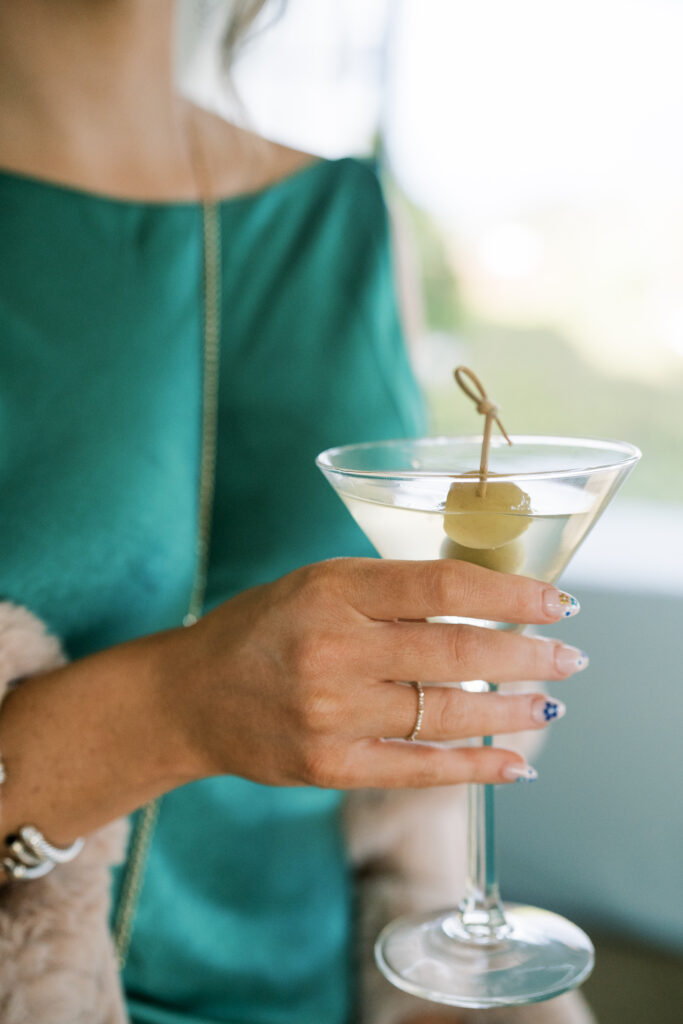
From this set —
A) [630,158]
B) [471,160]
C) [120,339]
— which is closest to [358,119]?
[471,160]

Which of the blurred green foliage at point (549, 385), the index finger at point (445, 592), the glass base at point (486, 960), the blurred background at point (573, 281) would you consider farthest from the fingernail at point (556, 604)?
the blurred green foliage at point (549, 385)

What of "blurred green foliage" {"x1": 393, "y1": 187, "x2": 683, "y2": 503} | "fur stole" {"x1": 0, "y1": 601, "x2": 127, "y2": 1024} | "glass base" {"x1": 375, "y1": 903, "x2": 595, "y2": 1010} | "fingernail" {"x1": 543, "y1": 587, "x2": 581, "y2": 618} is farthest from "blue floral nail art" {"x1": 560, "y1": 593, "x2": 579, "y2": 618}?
"blurred green foliage" {"x1": 393, "y1": 187, "x2": 683, "y2": 503}

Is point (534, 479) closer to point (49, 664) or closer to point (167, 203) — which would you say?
point (49, 664)

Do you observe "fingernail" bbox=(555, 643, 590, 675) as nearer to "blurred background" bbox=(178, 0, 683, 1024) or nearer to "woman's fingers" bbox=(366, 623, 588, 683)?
"woman's fingers" bbox=(366, 623, 588, 683)

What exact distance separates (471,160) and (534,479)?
5.19 ft

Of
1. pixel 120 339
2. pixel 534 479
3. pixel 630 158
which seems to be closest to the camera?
pixel 534 479

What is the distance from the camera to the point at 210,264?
817 millimetres

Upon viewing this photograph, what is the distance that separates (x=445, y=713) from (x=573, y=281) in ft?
5.39

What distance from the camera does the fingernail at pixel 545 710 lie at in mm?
499

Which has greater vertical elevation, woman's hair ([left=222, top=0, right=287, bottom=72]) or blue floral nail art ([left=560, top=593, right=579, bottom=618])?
woman's hair ([left=222, top=0, right=287, bottom=72])

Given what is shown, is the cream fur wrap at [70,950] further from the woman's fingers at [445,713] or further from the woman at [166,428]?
the woman's fingers at [445,713]

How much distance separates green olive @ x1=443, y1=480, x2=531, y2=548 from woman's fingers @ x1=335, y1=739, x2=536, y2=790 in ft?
0.38

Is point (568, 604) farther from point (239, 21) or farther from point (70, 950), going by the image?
point (239, 21)

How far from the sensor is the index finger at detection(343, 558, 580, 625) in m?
0.43
